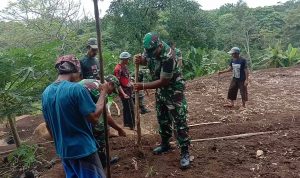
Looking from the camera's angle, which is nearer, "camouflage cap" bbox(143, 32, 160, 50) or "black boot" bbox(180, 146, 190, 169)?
→ "camouflage cap" bbox(143, 32, 160, 50)

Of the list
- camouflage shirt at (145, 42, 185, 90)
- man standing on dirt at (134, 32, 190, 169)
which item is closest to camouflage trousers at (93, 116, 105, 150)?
man standing on dirt at (134, 32, 190, 169)

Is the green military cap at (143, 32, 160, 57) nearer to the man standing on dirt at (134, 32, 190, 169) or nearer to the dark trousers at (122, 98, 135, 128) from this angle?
the man standing on dirt at (134, 32, 190, 169)

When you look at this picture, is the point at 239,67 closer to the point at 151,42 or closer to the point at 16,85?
the point at 151,42

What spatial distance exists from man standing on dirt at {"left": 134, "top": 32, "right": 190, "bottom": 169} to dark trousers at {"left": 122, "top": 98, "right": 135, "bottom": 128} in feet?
7.01

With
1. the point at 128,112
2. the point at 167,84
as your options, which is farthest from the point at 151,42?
the point at 128,112

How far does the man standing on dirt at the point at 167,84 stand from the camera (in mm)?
4371

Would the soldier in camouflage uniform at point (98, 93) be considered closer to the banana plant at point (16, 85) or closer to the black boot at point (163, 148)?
the black boot at point (163, 148)

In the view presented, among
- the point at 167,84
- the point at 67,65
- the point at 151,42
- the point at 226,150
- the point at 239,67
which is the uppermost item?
the point at 151,42

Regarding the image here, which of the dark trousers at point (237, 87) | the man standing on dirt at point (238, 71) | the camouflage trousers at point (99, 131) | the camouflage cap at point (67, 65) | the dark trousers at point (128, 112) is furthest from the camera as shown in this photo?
the dark trousers at point (237, 87)

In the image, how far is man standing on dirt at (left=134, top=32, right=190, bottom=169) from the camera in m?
4.37

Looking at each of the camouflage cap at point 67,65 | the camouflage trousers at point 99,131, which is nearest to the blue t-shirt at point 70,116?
the camouflage cap at point 67,65

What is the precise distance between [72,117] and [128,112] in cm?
427

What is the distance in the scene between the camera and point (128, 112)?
23.2 feet

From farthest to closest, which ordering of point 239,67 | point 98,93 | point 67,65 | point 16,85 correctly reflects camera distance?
point 239,67 → point 16,85 → point 98,93 → point 67,65
